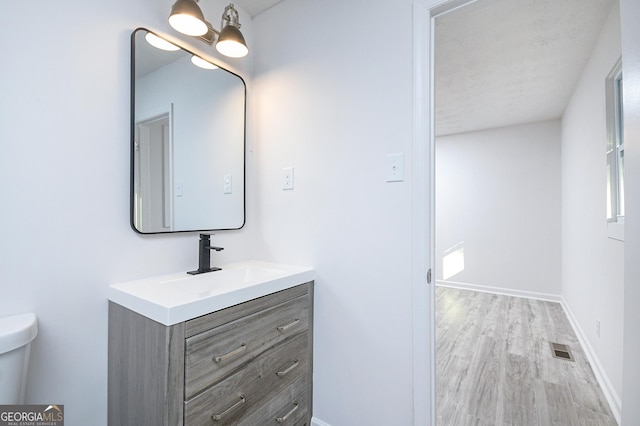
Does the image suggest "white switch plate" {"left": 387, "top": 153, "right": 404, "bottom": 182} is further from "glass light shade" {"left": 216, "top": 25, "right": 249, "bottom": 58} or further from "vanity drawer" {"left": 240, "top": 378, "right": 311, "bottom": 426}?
"vanity drawer" {"left": 240, "top": 378, "right": 311, "bottom": 426}

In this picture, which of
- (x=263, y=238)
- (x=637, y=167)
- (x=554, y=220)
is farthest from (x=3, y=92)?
(x=554, y=220)

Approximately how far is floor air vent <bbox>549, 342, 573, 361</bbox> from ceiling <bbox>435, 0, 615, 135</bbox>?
7.95 feet

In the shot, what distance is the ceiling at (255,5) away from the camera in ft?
5.47

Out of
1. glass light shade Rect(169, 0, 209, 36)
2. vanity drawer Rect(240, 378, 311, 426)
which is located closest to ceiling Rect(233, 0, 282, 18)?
glass light shade Rect(169, 0, 209, 36)

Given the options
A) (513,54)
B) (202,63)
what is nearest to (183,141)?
(202,63)

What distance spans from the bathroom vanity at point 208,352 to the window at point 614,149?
2.08 m

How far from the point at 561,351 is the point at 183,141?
3278mm

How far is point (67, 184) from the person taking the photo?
3.54 ft

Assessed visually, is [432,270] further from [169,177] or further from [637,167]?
[169,177]

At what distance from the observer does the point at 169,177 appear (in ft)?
4.62

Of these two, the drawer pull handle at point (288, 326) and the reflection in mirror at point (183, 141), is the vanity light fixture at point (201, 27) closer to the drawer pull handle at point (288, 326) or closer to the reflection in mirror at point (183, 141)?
the reflection in mirror at point (183, 141)

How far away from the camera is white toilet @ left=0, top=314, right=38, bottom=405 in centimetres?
81

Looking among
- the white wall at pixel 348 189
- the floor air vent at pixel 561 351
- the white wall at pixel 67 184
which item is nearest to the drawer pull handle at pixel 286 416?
the white wall at pixel 348 189

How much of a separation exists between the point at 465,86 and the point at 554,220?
2314 millimetres
